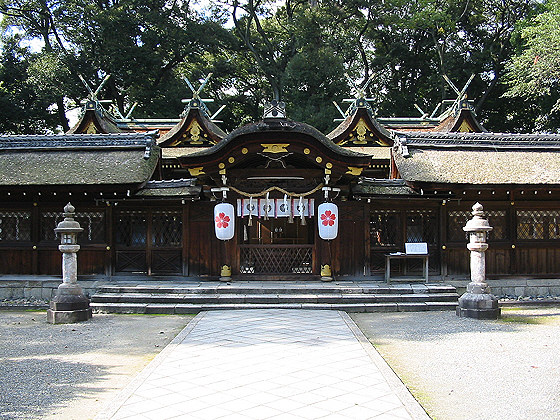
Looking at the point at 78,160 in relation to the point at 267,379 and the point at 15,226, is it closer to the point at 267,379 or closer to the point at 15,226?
the point at 15,226

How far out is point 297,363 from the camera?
24.6ft

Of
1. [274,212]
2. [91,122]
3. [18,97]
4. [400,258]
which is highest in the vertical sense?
[18,97]

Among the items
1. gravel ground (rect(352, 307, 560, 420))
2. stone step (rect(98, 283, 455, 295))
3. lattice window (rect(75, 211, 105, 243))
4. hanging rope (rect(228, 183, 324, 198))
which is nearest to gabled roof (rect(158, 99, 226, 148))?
lattice window (rect(75, 211, 105, 243))

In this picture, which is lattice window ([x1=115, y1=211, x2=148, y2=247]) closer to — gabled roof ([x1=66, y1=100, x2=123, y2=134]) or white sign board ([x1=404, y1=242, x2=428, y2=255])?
white sign board ([x1=404, y1=242, x2=428, y2=255])

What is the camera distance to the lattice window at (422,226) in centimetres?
1433

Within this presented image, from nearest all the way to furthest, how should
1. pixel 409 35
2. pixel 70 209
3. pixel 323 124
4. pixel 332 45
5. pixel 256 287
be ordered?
pixel 70 209, pixel 256 287, pixel 323 124, pixel 332 45, pixel 409 35

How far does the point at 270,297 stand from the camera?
1256 cm

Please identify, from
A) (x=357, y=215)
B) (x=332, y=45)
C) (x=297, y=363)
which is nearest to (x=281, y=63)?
(x=332, y=45)

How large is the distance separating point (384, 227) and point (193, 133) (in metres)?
10.5

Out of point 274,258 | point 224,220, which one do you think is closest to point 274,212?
point 274,258

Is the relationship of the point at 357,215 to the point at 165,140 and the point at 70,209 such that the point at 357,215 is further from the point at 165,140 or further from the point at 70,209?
the point at 165,140

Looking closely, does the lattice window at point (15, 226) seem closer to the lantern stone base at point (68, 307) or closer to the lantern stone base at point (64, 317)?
the lantern stone base at point (68, 307)

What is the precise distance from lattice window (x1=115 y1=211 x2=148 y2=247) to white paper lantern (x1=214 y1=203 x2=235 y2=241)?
7.50 feet

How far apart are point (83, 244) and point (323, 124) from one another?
763 inches
